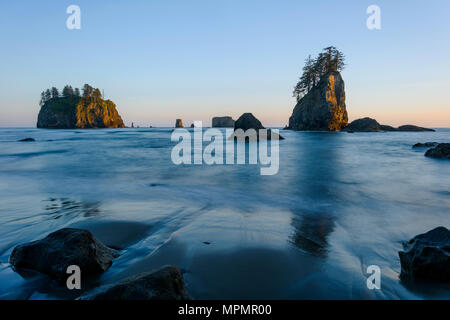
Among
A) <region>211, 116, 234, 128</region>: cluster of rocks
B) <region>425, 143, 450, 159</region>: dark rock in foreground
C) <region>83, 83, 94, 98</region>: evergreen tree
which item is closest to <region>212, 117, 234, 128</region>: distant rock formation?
<region>211, 116, 234, 128</region>: cluster of rocks

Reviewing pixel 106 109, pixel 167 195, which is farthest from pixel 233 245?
pixel 106 109

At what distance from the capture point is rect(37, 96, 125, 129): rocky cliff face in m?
92.5

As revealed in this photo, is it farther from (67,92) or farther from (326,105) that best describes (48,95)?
(326,105)

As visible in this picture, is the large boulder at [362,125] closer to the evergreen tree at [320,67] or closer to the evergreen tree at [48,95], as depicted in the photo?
the evergreen tree at [320,67]

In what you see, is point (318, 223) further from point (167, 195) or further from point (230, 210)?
point (167, 195)

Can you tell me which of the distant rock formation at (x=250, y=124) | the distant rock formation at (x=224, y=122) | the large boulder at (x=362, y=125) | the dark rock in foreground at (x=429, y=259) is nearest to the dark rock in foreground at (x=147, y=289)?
the dark rock in foreground at (x=429, y=259)

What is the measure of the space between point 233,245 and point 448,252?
2.62 metres

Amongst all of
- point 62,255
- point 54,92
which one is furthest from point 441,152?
point 54,92

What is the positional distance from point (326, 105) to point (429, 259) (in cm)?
5336

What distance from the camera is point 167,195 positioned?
6582 millimetres

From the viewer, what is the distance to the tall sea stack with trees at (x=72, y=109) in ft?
304

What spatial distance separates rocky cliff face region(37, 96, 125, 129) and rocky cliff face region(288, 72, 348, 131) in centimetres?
8479

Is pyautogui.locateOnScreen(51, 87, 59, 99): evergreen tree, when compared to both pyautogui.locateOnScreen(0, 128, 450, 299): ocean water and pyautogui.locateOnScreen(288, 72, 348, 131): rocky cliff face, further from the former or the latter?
pyautogui.locateOnScreen(0, 128, 450, 299): ocean water

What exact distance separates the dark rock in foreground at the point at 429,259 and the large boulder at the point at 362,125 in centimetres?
5886
